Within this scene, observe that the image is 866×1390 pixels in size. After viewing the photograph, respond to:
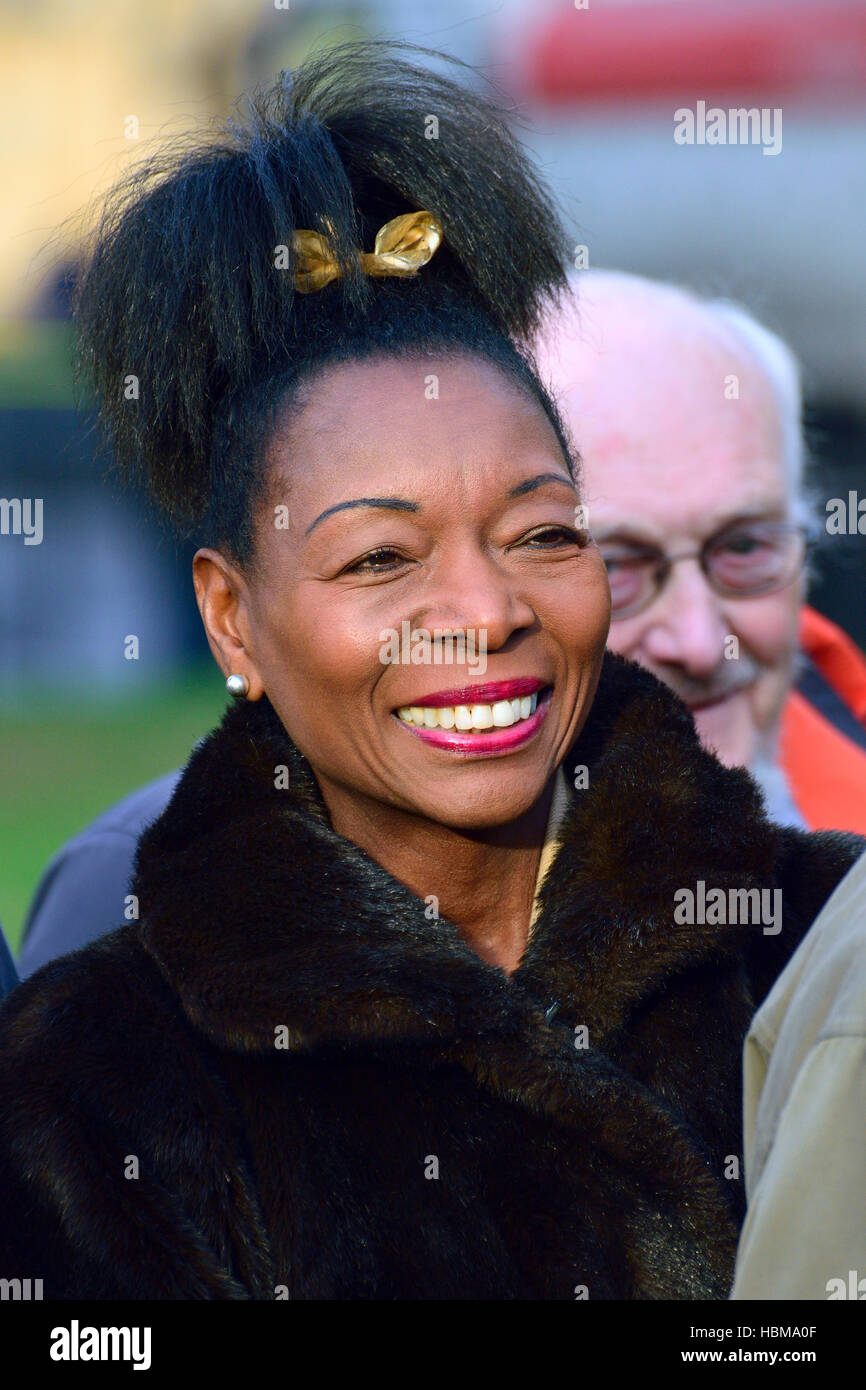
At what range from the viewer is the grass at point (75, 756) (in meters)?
10.3

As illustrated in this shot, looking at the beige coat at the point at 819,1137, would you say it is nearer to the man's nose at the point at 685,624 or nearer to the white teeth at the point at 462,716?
the white teeth at the point at 462,716

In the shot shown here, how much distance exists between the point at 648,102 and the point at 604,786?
42.3ft

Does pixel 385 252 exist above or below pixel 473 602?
above

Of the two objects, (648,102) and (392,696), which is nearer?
(392,696)

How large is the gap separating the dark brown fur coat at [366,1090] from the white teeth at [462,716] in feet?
0.74

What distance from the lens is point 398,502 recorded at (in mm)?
2166

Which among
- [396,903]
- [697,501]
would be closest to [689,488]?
[697,501]

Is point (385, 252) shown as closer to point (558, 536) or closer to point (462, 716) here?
point (558, 536)

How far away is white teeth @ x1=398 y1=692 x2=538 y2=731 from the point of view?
221 cm

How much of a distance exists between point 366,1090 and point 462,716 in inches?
20.3
